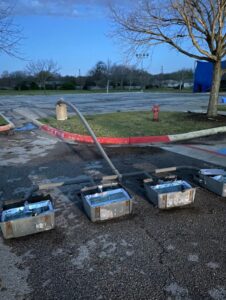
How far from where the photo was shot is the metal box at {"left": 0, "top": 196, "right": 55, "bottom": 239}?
10.9 feet

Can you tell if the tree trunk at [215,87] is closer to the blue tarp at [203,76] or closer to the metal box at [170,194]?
the metal box at [170,194]

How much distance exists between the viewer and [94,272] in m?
2.79

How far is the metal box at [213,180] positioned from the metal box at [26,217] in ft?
8.66

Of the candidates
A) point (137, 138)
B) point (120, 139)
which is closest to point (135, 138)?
point (137, 138)

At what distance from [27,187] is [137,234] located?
2.42m

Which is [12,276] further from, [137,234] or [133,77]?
[133,77]

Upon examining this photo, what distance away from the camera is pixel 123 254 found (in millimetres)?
3074

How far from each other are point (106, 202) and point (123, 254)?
0.90m

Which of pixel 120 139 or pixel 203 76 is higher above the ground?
pixel 203 76

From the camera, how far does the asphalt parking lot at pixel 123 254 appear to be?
101 inches

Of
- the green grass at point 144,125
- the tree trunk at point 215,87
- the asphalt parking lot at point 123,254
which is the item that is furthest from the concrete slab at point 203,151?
the tree trunk at point 215,87

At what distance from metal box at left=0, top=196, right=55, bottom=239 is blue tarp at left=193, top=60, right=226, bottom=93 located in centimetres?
3692

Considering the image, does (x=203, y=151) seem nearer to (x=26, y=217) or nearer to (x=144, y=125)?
(x=144, y=125)

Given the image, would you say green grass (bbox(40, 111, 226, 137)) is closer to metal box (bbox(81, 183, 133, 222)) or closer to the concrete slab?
the concrete slab
